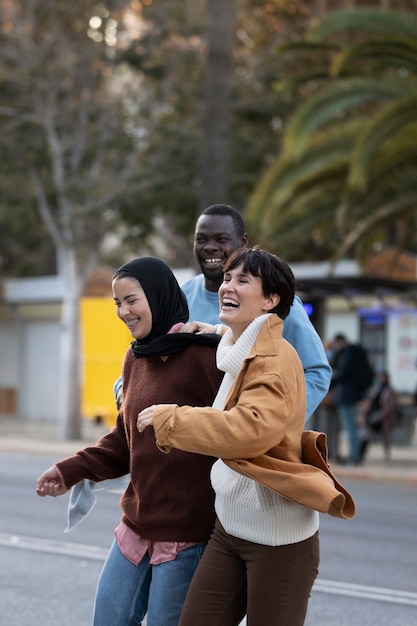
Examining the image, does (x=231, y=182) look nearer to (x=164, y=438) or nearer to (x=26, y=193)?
(x=26, y=193)

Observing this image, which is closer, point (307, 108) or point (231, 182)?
point (307, 108)

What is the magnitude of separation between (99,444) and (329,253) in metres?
24.6

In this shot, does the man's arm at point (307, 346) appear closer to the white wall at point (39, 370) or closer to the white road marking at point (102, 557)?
the white road marking at point (102, 557)

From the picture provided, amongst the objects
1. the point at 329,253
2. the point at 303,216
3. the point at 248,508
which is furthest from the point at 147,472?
the point at 329,253

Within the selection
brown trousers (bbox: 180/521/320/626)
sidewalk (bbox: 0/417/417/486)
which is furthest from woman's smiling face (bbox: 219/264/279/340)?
sidewalk (bbox: 0/417/417/486)

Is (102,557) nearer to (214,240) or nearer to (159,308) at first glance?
(214,240)

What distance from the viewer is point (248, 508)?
361 cm

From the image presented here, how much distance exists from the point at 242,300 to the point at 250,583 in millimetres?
844

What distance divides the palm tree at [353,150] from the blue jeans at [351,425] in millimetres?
2249

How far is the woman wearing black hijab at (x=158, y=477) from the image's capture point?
3926 mm

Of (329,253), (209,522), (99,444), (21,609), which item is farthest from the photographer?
(329,253)

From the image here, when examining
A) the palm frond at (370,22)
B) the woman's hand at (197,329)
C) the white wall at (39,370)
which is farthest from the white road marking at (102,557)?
the white wall at (39,370)

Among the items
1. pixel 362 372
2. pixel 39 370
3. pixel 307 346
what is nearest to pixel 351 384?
pixel 362 372

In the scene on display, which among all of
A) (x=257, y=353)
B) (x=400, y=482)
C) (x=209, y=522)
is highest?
(x=257, y=353)
